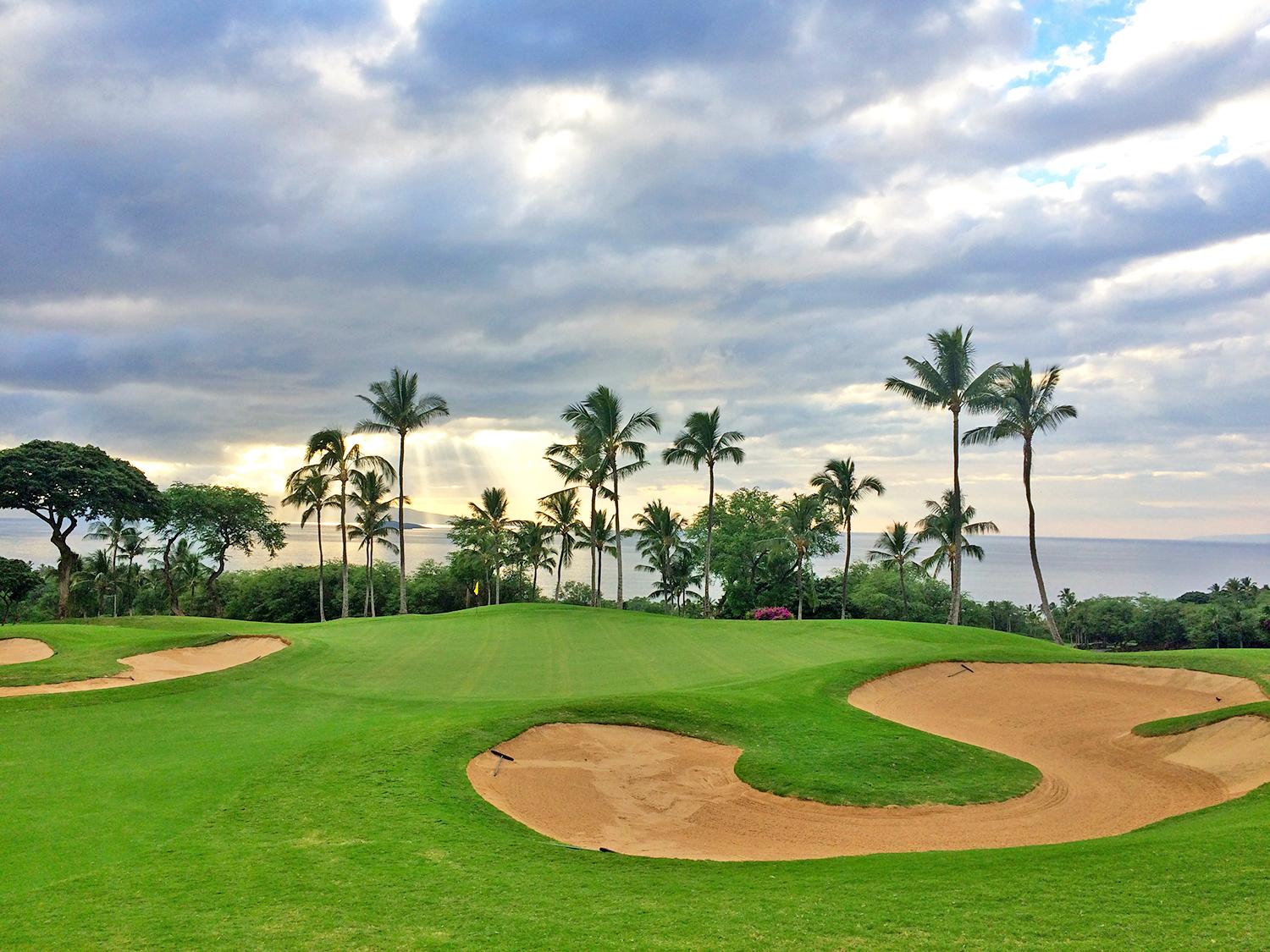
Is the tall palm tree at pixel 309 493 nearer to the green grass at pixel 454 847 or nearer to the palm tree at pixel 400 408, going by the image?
the palm tree at pixel 400 408

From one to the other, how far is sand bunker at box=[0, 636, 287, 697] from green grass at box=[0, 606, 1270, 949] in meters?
0.70

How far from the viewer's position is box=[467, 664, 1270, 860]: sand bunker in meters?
11.0

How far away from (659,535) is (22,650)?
41.0m

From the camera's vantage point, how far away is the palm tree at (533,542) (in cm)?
6056

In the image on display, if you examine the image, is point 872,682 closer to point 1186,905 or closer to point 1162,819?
point 1162,819

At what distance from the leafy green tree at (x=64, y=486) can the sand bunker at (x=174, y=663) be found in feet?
67.6

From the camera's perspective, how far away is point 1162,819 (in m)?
11.6

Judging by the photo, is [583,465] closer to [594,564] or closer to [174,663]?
[594,564]

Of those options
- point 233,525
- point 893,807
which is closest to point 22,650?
point 893,807

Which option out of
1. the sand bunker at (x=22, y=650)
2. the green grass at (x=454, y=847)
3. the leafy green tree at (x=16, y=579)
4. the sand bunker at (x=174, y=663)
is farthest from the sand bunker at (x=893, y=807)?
the leafy green tree at (x=16, y=579)

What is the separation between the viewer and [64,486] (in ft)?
132

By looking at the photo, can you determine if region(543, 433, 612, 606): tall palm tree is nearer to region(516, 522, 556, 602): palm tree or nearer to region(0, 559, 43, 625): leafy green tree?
region(516, 522, 556, 602): palm tree

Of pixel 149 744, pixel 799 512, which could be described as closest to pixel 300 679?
pixel 149 744

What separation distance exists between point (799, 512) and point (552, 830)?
42595 millimetres
